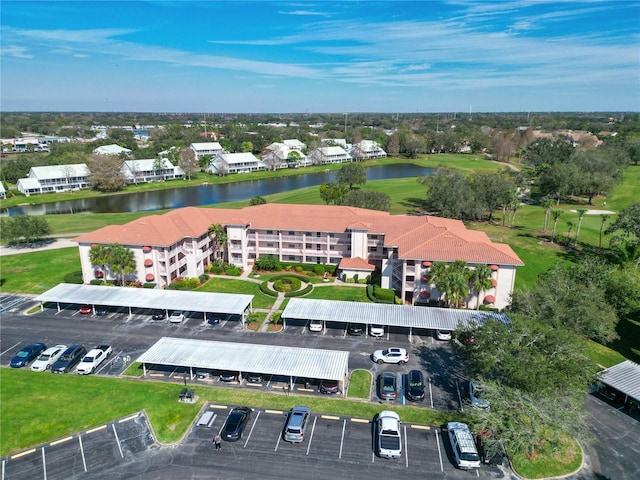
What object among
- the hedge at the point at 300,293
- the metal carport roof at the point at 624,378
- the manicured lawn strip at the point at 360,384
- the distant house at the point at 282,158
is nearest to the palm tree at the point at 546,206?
the metal carport roof at the point at 624,378

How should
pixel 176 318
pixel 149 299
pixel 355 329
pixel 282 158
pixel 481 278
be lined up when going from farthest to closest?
pixel 282 158 → pixel 149 299 → pixel 481 278 → pixel 176 318 → pixel 355 329

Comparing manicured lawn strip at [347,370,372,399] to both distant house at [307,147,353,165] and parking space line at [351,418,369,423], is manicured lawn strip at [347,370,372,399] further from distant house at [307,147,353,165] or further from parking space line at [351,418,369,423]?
distant house at [307,147,353,165]

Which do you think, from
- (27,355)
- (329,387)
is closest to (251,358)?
(329,387)

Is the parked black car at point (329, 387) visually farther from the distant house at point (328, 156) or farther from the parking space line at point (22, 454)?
the distant house at point (328, 156)

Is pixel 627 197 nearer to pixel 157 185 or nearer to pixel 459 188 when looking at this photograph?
pixel 459 188

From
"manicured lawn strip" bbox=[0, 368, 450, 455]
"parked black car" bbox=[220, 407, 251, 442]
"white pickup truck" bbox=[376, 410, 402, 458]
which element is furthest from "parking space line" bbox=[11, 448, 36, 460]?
"white pickup truck" bbox=[376, 410, 402, 458]

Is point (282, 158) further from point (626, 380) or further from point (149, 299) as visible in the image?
point (626, 380)

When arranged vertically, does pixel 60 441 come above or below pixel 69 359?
below
